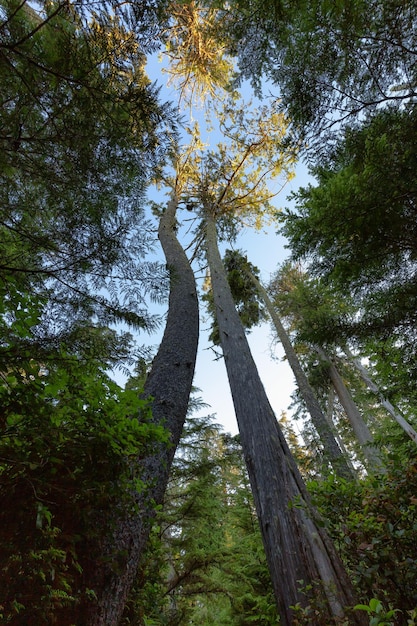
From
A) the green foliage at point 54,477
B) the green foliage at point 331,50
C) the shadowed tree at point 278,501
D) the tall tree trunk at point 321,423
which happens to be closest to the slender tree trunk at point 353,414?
the tall tree trunk at point 321,423

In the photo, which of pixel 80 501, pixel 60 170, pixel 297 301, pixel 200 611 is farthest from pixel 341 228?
pixel 200 611

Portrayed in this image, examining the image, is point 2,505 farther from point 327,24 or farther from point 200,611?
point 200,611

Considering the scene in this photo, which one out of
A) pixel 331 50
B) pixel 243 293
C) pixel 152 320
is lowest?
pixel 152 320

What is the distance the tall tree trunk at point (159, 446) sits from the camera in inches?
77.1

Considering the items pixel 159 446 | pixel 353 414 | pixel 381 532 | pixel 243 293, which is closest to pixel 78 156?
pixel 159 446

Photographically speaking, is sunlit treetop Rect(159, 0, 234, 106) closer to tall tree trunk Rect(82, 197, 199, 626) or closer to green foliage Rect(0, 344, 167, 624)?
tall tree trunk Rect(82, 197, 199, 626)

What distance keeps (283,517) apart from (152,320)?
2.35 metres

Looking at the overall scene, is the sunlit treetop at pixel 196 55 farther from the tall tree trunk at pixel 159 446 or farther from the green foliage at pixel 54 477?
the green foliage at pixel 54 477

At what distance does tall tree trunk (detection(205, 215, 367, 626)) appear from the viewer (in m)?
2.32

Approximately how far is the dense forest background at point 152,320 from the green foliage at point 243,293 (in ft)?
16.8

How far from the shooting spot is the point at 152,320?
3.75m

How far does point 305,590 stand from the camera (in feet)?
7.56

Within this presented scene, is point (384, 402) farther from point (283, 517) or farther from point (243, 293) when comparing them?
point (283, 517)

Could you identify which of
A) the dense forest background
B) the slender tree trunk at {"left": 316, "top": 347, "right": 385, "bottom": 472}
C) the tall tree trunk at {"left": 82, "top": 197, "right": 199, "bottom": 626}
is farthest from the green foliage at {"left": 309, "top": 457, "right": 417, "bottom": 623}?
the slender tree trunk at {"left": 316, "top": 347, "right": 385, "bottom": 472}
